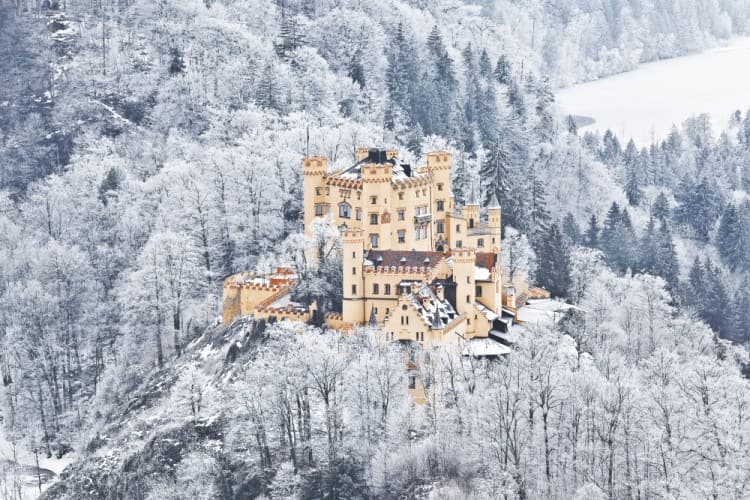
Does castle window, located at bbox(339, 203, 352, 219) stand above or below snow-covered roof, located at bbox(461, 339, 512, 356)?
above

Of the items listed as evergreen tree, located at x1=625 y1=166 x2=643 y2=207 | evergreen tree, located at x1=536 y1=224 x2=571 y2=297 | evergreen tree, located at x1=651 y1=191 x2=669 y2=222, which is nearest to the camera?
evergreen tree, located at x1=536 y1=224 x2=571 y2=297

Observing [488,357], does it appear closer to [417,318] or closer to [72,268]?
[417,318]

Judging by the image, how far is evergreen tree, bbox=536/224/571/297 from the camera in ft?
384

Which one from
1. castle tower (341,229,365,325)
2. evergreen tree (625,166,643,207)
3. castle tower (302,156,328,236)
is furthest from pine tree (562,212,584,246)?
castle tower (341,229,365,325)

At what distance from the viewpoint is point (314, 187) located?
107 metres

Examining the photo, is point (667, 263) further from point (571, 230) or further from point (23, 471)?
point (23, 471)

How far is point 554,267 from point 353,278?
29.9 m

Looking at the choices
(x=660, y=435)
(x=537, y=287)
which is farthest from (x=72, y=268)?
(x=660, y=435)

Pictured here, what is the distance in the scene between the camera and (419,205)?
104688 millimetres

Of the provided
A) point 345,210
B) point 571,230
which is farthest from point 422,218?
point 571,230

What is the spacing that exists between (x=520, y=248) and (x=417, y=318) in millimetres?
31383

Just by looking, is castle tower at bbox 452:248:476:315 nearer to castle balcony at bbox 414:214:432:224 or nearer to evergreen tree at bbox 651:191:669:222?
castle balcony at bbox 414:214:432:224

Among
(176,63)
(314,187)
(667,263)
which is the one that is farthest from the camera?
(176,63)

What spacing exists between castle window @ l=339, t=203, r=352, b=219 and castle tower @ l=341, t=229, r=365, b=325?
10.1 m
